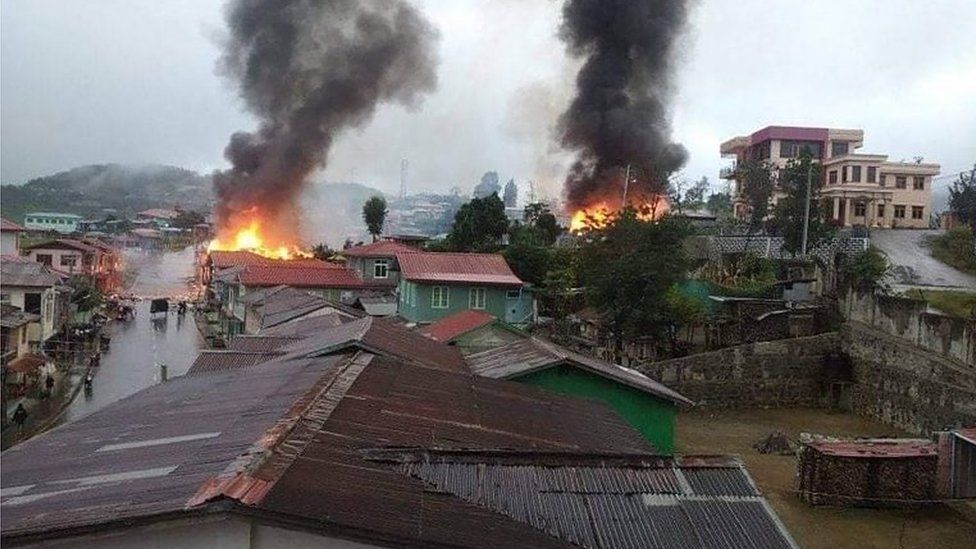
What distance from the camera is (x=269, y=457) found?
232 inches

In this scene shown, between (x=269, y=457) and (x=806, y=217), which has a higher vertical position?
(x=806, y=217)

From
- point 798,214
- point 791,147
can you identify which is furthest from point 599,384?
point 791,147

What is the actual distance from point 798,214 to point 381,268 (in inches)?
690

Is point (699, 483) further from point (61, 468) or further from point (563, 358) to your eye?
point (563, 358)

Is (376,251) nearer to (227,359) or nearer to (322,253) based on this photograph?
(322,253)

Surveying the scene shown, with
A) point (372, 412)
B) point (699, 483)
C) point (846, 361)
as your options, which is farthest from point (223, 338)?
point (699, 483)

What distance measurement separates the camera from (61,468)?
6969 mm

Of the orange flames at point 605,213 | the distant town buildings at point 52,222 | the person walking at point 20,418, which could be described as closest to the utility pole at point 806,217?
the orange flames at point 605,213

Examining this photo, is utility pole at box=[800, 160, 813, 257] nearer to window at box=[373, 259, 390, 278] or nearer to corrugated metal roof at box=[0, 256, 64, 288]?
window at box=[373, 259, 390, 278]

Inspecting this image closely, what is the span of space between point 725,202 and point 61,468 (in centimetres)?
6276

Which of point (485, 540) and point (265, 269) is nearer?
point (485, 540)

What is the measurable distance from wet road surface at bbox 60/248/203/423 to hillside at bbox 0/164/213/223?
57.1 ft

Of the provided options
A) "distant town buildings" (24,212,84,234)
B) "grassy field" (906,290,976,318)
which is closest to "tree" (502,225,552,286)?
"grassy field" (906,290,976,318)

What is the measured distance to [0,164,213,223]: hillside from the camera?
281 feet
